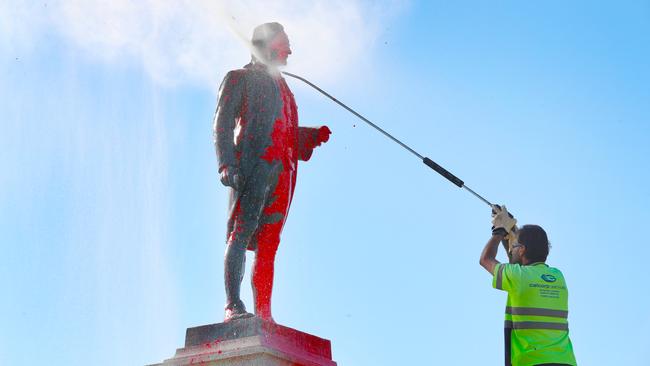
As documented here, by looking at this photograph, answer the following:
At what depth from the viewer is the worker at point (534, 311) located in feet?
17.9

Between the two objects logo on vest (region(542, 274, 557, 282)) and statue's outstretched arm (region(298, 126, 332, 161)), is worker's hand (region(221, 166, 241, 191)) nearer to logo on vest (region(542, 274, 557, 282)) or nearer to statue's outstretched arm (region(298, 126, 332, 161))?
statue's outstretched arm (region(298, 126, 332, 161))

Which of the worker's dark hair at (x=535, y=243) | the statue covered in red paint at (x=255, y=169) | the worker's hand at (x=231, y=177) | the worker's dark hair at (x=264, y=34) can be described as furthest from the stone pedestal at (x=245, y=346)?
the worker's dark hair at (x=264, y=34)

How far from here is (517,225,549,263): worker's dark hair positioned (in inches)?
231

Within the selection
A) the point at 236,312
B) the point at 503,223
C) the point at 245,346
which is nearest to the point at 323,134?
the point at 236,312

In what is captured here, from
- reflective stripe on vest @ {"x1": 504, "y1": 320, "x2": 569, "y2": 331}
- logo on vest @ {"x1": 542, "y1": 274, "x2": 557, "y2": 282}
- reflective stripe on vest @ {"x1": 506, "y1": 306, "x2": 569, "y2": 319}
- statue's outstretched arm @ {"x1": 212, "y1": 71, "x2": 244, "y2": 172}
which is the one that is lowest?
reflective stripe on vest @ {"x1": 504, "y1": 320, "x2": 569, "y2": 331}

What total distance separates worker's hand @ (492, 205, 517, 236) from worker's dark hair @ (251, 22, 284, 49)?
305 cm

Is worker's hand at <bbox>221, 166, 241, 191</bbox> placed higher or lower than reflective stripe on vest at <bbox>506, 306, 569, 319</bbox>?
higher

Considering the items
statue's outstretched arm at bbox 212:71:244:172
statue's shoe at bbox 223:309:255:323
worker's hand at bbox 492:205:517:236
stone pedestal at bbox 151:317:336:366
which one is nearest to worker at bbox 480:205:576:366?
worker's hand at bbox 492:205:517:236

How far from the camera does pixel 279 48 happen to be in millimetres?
8234

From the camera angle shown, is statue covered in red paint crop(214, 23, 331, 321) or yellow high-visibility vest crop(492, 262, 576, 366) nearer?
yellow high-visibility vest crop(492, 262, 576, 366)

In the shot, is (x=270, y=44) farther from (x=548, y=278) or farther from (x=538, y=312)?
(x=538, y=312)

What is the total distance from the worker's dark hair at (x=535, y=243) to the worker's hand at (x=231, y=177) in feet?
8.40

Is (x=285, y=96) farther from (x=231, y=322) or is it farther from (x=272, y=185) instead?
(x=231, y=322)

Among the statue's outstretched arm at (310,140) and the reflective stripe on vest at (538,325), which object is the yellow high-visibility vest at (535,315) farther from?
the statue's outstretched arm at (310,140)
